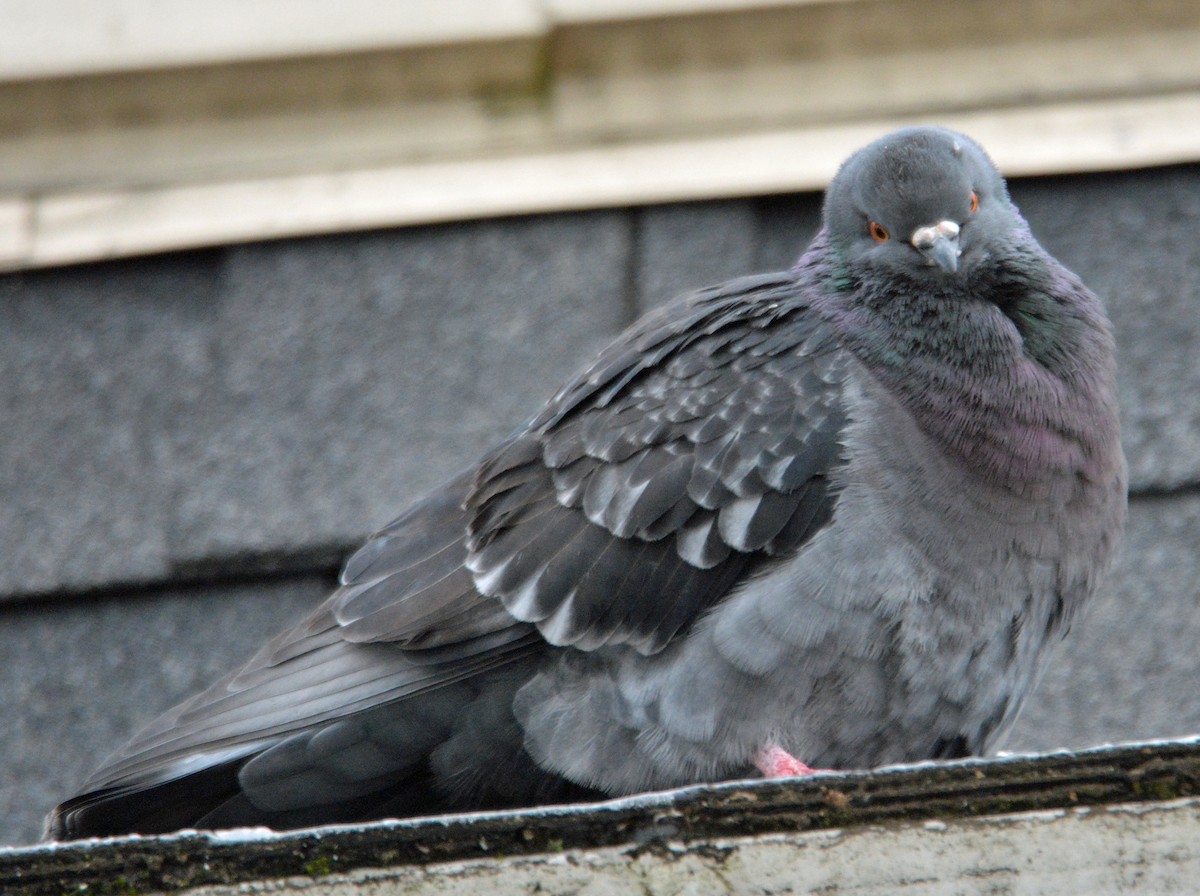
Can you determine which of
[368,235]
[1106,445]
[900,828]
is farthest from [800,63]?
[900,828]

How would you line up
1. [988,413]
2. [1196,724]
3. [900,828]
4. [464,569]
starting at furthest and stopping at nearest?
1. [1196,724]
2. [464,569]
3. [988,413]
4. [900,828]

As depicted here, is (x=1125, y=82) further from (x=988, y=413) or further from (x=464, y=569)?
(x=464, y=569)

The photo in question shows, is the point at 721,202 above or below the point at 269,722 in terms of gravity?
above

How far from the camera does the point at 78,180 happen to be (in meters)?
5.53

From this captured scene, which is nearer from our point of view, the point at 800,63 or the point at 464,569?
the point at 464,569

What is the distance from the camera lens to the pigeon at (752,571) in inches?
132

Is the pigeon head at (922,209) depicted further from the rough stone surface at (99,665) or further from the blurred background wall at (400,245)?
the rough stone surface at (99,665)

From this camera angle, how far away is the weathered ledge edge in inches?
84.6

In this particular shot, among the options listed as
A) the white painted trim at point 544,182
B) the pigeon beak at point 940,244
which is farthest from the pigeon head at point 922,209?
the white painted trim at point 544,182

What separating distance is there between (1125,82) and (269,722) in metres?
3.71

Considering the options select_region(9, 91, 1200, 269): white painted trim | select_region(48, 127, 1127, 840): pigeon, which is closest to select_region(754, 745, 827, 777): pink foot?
select_region(48, 127, 1127, 840): pigeon

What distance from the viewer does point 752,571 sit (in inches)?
135

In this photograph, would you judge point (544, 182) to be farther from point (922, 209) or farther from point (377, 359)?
point (922, 209)

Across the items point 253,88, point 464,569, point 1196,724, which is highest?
point 253,88
